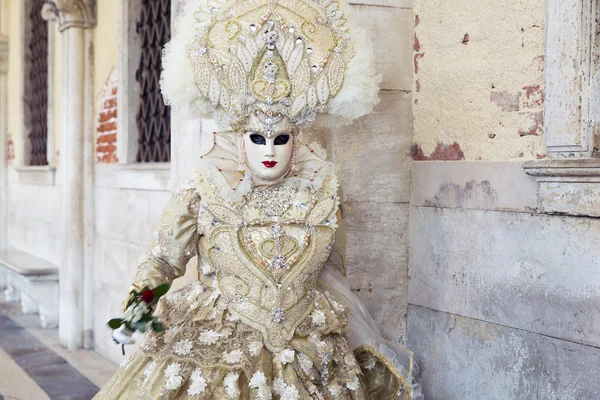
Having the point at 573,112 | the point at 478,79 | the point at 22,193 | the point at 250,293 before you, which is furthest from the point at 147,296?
the point at 22,193

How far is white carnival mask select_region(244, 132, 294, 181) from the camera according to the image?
2.57m

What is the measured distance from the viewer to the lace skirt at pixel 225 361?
241 centimetres

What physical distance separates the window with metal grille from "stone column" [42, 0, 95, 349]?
759mm

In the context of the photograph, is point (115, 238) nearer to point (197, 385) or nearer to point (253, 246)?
point (253, 246)

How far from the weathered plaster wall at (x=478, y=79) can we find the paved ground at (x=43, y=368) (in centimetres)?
260

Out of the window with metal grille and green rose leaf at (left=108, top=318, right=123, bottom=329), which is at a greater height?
the window with metal grille

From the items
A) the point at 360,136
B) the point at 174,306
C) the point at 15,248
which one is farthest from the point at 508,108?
the point at 15,248

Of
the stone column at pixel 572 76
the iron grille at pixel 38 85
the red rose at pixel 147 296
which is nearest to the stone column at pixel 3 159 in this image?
the iron grille at pixel 38 85

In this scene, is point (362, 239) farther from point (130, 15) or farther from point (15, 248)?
point (15, 248)

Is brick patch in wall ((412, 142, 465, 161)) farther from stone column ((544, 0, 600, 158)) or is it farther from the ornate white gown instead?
the ornate white gown

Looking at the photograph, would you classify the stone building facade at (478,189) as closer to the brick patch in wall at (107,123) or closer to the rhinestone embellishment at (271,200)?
the rhinestone embellishment at (271,200)

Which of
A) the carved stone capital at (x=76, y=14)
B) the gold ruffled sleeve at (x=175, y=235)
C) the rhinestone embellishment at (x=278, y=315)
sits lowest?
the rhinestone embellishment at (x=278, y=315)

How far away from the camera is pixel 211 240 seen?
103 inches

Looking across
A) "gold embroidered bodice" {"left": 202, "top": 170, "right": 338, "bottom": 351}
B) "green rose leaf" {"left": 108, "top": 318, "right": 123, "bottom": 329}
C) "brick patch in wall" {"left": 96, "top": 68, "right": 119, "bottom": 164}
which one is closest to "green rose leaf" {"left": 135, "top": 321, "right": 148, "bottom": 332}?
"green rose leaf" {"left": 108, "top": 318, "right": 123, "bottom": 329}
